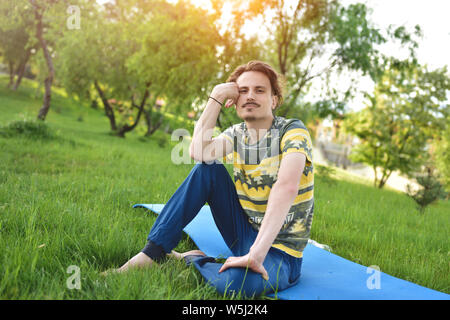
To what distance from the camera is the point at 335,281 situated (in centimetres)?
229

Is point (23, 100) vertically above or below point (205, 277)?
above

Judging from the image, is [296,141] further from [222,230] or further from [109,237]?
[109,237]

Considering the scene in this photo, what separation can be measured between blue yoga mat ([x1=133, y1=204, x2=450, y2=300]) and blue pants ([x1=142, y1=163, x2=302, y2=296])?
0.14 m

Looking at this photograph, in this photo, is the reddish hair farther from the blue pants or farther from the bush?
the bush

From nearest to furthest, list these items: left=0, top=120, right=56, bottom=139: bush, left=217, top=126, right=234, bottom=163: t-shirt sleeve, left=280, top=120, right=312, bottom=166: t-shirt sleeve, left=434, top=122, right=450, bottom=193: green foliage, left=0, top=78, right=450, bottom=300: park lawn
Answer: left=0, top=78, right=450, bottom=300: park lawn
left=280, top=120, right=312, bottom=166: t-shirt sleeve
left=217, top=126, right=234, bottom=163: t-shirt sleeve
left=0, top=120, right=56, bottom=139: bush
left=434, top=122, right=450, bottom=193: green foliage

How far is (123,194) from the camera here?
4109 millimetres

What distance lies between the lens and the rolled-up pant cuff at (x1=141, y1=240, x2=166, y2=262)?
206cm

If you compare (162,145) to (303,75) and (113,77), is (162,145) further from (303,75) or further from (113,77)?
(303,75)

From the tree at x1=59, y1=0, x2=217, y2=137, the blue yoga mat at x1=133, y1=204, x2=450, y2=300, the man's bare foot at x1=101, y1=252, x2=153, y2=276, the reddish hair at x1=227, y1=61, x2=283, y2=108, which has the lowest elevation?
the blue yoga mat at x1=133, y1=204, x2=450, y2=300

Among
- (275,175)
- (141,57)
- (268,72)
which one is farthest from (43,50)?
(275,175)

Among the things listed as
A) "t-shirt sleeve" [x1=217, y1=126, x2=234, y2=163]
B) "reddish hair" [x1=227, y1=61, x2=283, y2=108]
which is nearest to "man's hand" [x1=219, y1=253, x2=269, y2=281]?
"t-shirt sleeve" [x1=217, y1=126, x2=234, y2=163]
